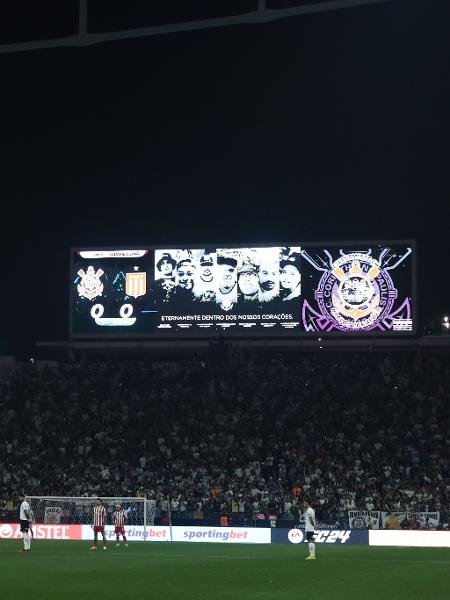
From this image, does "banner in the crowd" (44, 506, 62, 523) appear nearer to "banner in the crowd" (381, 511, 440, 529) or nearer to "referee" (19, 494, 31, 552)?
"referee" (19, 494, 31, 552)

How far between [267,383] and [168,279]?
7.66 meters

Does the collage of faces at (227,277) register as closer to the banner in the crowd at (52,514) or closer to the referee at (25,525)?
the banner in the crowd at (52,514)

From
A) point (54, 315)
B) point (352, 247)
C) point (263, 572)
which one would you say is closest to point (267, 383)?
point (352, 247)

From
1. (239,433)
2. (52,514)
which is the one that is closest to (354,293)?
(239,433)

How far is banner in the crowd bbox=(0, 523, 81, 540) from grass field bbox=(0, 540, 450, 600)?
817cm

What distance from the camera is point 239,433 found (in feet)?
188

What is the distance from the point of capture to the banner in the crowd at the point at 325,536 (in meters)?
46.6

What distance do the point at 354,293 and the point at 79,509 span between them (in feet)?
58.5

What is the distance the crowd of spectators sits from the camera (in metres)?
51.1

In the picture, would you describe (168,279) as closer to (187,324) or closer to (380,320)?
(187,324)

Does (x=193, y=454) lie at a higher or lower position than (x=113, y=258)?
lower

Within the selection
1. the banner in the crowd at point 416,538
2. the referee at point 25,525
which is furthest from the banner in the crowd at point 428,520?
the referee at point 25,525

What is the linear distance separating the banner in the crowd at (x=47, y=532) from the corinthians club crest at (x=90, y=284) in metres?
14.8

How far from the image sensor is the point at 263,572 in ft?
99.5
